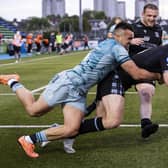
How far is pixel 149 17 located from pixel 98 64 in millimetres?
1558

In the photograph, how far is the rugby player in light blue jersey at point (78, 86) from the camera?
6.11 meters

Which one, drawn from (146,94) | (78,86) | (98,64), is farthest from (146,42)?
(78,86)

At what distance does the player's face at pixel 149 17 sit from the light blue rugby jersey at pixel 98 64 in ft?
4.12

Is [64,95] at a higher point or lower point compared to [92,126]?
higher

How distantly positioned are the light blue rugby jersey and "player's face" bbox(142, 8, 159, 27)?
1257 mm

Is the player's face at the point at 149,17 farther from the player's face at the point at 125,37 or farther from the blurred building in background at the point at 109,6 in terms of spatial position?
the blurred building in background at the point at 109,6

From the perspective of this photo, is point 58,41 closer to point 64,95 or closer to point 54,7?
point 64,95

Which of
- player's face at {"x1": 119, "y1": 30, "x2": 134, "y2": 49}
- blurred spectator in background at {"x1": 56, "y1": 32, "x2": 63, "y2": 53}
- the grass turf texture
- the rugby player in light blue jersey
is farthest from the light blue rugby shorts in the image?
blurred spectator in background at {"x1": 56, "y1": 32, "x2": 63, "y2": 53}

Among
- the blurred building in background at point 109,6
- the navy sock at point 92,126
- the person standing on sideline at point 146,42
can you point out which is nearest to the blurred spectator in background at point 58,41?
the person standing on sideline at point 146,42

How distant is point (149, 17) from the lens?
742 cm

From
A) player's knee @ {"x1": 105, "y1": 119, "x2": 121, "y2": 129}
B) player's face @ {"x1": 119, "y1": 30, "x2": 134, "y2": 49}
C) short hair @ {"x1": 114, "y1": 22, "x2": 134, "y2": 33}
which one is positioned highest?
short hair @ {"x1": 114, "y1": 22, "x2": 134, "y2": 33}

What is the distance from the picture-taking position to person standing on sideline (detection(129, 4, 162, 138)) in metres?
7.08

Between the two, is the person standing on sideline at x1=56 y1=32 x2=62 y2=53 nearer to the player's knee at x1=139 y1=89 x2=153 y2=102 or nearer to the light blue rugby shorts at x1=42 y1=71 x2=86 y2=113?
the player's knee at x1=139 y1=89 x2=153 y2=102

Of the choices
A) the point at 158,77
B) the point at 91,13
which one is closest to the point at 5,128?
the point at 158,77
